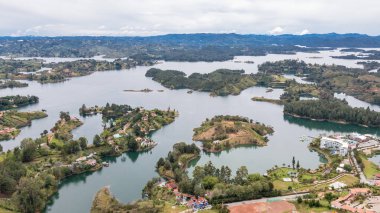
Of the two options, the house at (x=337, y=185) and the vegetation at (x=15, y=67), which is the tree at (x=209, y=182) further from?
the vegetation at (x=15, y=67)

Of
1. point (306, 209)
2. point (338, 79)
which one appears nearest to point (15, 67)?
point (338, 79)

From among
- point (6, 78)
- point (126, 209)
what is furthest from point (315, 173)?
point (6, 78)

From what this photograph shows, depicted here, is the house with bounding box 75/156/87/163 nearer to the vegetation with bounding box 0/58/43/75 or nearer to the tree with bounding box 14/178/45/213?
the tree with bounding box 14/178/45/213

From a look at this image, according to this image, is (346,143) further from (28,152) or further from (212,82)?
(212,82)

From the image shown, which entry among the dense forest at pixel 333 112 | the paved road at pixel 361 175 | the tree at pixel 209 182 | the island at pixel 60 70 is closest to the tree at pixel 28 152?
the tree at pixel 209 182

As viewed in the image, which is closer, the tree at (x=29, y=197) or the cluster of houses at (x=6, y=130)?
the tree at (x=29, y=197)
